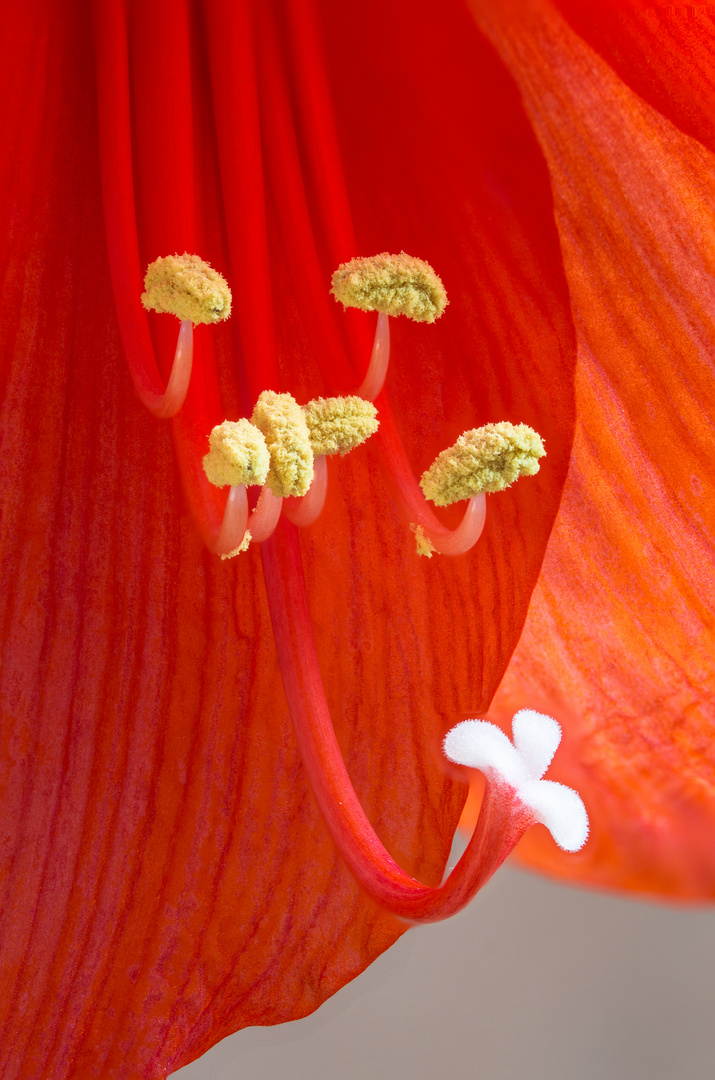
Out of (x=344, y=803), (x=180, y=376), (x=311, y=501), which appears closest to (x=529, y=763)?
(x=344, y=803)

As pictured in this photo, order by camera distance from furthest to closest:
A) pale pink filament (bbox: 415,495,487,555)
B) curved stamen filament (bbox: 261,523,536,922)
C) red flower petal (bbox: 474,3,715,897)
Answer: red flower petal (bbox: 474,3,715,897) → pale pink filament (bbox: 415,495,487,555) → curved stamen filament (bbox: 261,523,536,922)

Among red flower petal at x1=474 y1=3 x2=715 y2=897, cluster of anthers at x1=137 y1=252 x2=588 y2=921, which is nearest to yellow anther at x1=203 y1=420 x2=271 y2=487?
cluster of anthers at x1=137 y1=252 x2=588 y2=921

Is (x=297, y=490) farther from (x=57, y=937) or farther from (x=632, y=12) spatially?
(x=632, y=12)

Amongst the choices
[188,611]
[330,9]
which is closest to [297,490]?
[188,611]

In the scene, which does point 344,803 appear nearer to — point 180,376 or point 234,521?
point 234,521

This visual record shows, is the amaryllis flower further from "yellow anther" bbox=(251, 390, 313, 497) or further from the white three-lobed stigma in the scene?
the white three-lobed stigma

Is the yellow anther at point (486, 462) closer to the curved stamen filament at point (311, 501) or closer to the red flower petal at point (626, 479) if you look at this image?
the curved stamen filament at point (311, 501)

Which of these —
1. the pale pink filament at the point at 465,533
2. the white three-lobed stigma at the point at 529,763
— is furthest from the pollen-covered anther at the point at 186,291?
the white three-lobed stigma at the point at 529,763
